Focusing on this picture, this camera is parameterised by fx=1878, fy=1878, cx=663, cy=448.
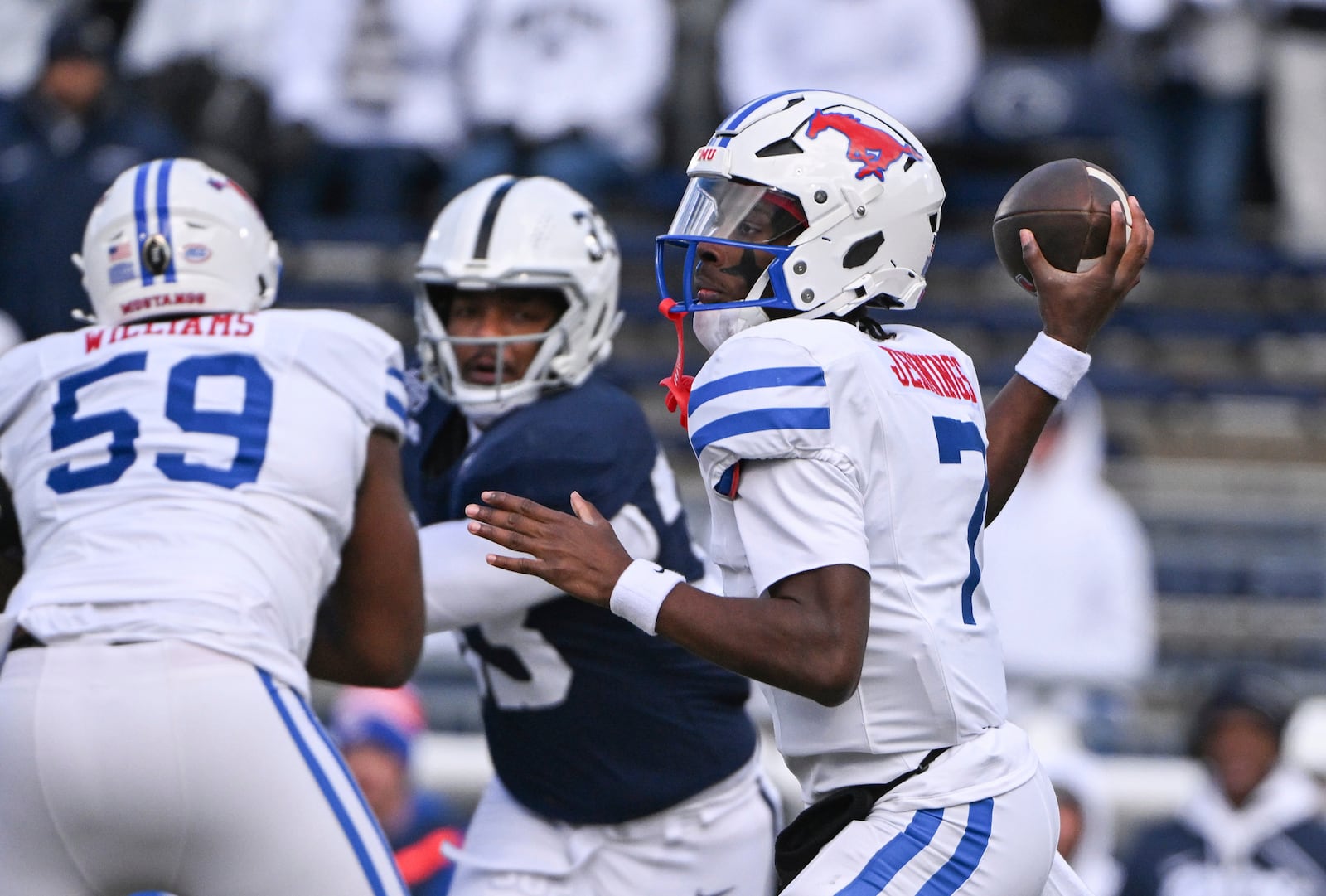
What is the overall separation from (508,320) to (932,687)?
4.82 feet

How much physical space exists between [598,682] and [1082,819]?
9.58 feet

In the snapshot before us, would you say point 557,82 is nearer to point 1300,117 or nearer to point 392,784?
point 1300,117

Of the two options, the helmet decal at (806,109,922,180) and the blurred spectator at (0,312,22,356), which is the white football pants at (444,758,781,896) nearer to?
the helmet decal at (806,109,922,180)

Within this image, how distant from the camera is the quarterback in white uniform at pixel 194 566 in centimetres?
291

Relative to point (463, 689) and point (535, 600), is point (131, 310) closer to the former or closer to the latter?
point (535, 600)

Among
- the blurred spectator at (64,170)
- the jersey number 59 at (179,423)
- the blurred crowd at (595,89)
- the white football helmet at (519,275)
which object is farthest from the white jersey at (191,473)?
the blurred crowd at (595,89)

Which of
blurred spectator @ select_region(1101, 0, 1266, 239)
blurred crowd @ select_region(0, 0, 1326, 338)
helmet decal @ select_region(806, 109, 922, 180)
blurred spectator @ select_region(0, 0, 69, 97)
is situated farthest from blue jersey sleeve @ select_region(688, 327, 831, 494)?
blurred spectator @ select_region(0, 0, 69, 97)

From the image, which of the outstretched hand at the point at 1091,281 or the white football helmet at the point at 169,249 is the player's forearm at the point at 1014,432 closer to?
the outstretched hand at the point at 1091,281

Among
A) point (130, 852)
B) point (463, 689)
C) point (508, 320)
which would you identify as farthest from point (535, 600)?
point (463, 689)

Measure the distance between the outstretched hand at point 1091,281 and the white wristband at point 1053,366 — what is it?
17mm

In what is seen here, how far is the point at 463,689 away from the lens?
7348 mm

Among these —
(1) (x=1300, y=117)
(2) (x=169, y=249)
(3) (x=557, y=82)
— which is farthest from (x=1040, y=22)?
(2) (x=169, y=249)

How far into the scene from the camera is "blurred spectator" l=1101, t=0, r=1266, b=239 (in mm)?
8984

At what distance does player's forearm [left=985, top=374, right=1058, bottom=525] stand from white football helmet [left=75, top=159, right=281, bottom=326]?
54.4 inches
